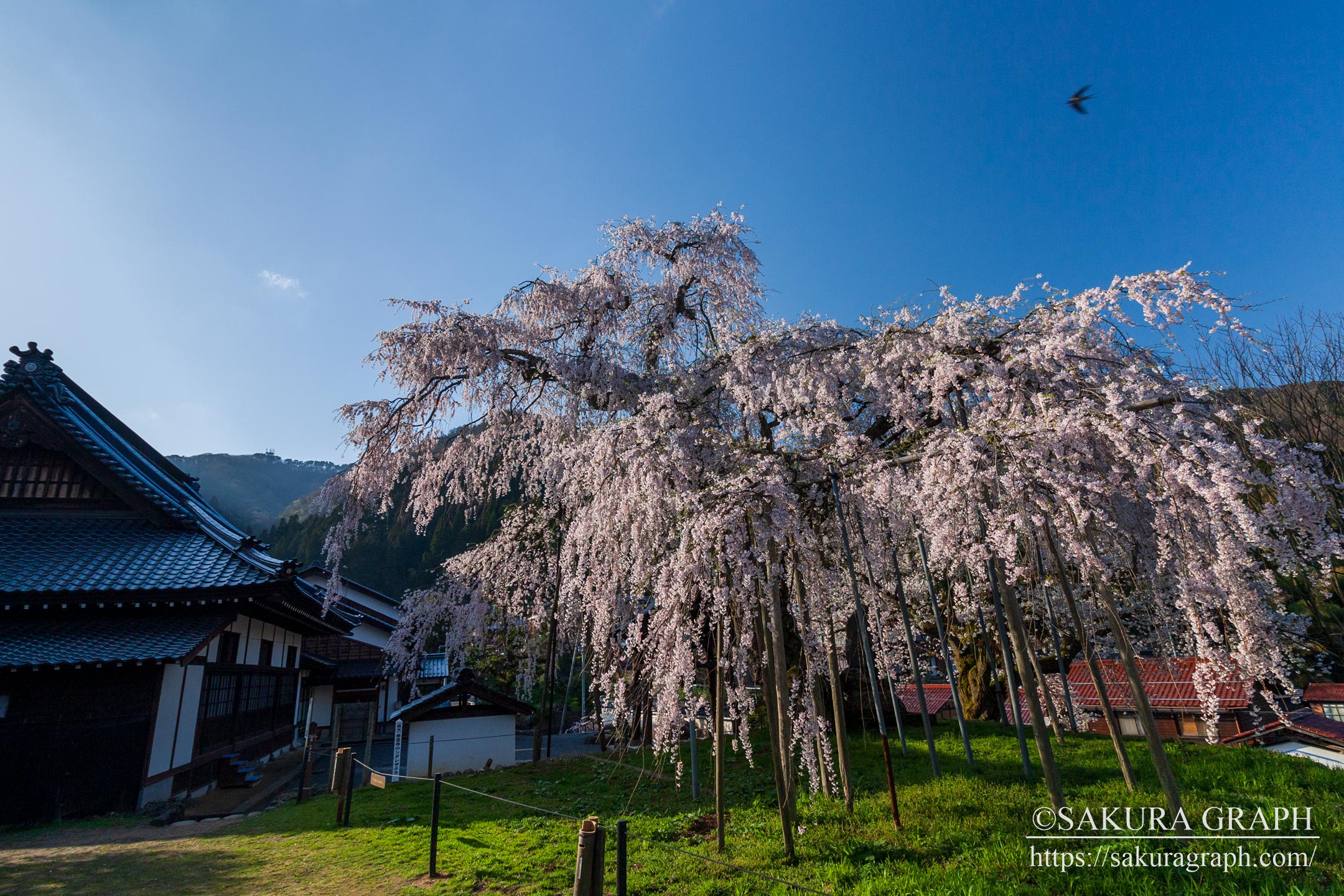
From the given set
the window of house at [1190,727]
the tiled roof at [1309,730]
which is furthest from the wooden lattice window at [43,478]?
the window of house at [1190,727]

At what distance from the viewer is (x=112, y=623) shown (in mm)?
10703

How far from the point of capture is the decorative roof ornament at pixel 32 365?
42.9 feet

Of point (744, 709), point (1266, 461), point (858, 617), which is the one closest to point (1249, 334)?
point (1266, 461)

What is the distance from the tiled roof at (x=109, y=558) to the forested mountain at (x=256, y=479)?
95515 millimetres

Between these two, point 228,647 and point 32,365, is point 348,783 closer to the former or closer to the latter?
point 228,647

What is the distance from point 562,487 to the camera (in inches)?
361

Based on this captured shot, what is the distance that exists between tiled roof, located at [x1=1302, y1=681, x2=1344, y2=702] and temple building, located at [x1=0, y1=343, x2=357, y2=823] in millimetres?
29419

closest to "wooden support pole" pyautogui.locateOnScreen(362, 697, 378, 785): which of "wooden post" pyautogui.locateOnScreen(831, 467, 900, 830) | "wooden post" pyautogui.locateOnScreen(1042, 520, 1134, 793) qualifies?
"wooden post" pyautogui.locateOnScreen(831, 467, 900, 830)

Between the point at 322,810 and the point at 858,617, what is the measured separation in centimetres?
995

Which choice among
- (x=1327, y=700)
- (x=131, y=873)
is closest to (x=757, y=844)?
(x=131, y=873)

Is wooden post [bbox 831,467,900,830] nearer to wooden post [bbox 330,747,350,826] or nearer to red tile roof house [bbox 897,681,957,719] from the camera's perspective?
wooden post [bbox 330,747,350,826]

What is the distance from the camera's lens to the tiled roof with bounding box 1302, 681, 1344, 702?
18.4m

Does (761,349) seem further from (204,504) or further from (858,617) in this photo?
(204,504)

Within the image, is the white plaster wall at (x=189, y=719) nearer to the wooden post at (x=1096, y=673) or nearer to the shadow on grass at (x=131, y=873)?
the shadow on grass at (x=131, y=873)
